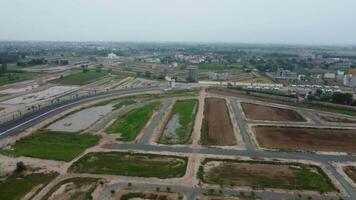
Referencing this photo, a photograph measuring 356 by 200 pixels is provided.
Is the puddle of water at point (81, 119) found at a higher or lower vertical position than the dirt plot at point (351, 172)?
lower

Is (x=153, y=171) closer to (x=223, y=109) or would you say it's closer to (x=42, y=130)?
(x=42, y=130)

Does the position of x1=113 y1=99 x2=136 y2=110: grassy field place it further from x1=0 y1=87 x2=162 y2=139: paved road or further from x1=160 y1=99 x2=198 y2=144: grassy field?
x1=160 y1=99 x2=198 y2=144: grassy field

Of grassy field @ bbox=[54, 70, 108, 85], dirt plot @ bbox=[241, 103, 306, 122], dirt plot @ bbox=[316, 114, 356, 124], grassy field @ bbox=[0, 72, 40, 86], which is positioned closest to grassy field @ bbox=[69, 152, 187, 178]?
dirt plot @ bbox=[241, 103, 306, 122]

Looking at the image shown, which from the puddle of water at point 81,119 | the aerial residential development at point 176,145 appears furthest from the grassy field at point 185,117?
the puddle of water at point 81,119

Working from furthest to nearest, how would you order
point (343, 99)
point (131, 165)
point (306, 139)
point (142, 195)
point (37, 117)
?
point (343, 99)
point (37, 117)
point (306, 139)
point (131, 165)
point (142, 195)

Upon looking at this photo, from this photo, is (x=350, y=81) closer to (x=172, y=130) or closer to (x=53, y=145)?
(x=172, y=130)

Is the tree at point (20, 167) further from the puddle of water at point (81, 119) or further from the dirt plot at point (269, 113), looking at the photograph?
the dirt plot at point (269, 113)

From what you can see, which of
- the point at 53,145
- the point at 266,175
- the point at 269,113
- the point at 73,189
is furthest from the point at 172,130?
the point at 73,189
